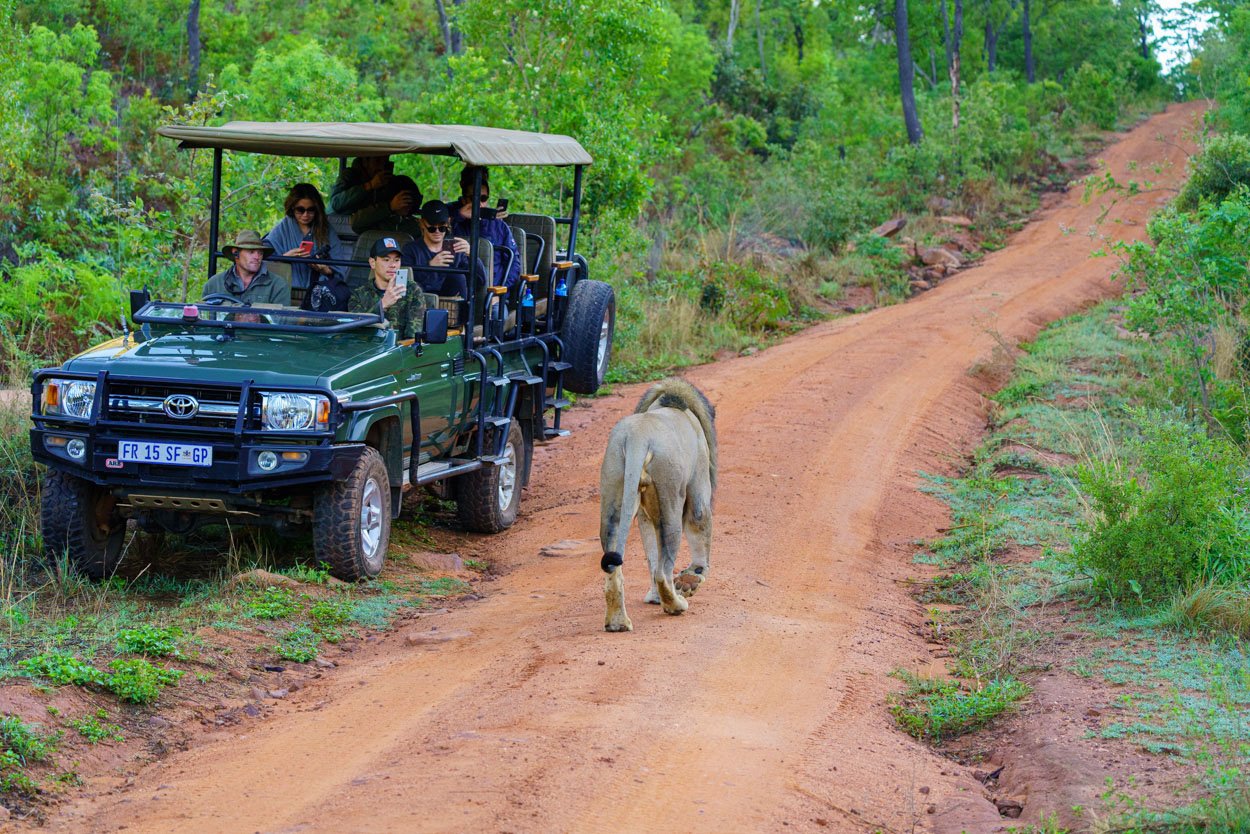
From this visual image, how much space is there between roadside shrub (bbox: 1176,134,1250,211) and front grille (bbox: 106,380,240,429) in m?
14.4

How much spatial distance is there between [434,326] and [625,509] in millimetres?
2107

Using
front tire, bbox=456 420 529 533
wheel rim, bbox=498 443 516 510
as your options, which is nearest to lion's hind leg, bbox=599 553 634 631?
front tire, bbox=456 420 529 533

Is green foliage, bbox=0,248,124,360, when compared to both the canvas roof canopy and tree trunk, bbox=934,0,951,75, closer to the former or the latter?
the canvas roof canopy

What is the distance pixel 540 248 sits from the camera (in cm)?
1090

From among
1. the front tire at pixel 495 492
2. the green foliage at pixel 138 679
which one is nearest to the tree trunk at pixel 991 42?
the front tire at pixel 495 492

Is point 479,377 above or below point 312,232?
below

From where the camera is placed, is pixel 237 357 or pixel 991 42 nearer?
pixel 237 357

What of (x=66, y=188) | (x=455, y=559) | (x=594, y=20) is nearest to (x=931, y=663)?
(x=455, y=559)

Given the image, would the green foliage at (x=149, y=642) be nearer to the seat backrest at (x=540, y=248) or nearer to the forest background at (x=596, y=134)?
the seat backrest at (x=540, y=248)

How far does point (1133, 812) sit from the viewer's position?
15.6ft

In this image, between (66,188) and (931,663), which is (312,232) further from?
(66,188)

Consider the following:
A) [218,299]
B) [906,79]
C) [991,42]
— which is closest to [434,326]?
[218,299]

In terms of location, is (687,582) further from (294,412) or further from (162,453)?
(162,453)

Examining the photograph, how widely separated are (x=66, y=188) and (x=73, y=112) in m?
2.52
